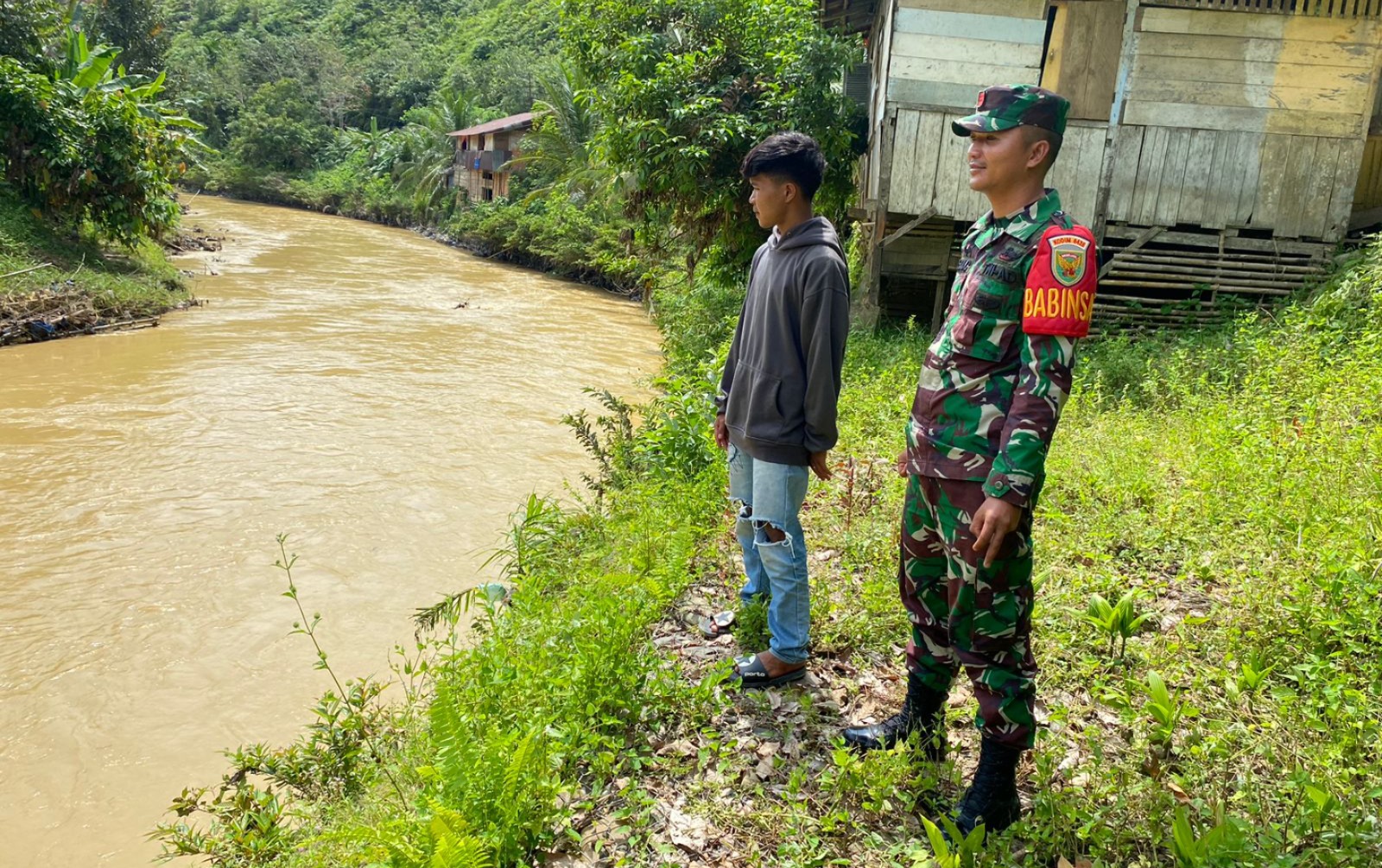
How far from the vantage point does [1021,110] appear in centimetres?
215

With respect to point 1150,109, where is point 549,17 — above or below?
above

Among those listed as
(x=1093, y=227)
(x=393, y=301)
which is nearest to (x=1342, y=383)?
(x=1093, y=227)

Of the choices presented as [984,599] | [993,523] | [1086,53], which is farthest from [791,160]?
[1086,53]

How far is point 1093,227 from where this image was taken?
9.83 m

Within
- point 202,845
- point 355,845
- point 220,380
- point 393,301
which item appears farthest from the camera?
point 393,301

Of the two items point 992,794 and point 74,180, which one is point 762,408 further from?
point 74,180

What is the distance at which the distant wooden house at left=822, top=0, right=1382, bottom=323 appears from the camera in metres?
9.13

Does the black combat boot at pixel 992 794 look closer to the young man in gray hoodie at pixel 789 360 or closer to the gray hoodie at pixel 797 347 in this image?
the young man in gray hoodie at pixel 789 360

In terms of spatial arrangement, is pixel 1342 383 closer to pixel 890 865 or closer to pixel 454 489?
pixel 890 865

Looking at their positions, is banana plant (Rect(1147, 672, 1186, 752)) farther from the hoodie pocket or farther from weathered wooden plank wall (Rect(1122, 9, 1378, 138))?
weathered wooden plank wall (Rect(1122, 9, 1378, 138))

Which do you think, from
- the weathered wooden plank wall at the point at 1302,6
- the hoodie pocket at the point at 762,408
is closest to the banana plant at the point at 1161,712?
the hoodie pocket at the point at 762,408

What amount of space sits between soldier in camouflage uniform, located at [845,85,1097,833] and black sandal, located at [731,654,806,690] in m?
0.88

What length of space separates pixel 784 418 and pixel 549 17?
2341 inches

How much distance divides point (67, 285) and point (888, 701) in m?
15.8
